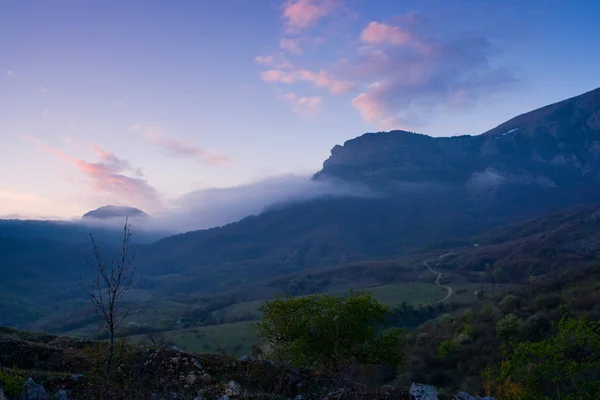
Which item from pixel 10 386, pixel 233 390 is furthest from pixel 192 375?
pixel 10 386

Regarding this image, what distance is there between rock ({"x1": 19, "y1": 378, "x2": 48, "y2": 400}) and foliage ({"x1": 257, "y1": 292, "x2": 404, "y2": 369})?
1328 cm

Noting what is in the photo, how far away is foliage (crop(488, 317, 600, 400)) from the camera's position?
15.4 m

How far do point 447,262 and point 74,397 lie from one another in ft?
499

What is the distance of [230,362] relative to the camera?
18156mm

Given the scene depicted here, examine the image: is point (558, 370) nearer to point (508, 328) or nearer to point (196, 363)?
point (196, 363)

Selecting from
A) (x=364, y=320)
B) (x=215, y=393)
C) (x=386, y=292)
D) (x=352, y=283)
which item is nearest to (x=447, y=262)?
(x=352, y=283)

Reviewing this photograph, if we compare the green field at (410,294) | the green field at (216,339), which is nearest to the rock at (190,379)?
the green field at (216,339)

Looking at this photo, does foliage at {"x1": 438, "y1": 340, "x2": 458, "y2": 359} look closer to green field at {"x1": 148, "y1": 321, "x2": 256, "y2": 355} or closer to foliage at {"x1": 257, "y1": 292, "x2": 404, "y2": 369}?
foliage at {"x1": 257, "y1": 292, "x2": 404, "y2": 369}

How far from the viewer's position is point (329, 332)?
2317cm

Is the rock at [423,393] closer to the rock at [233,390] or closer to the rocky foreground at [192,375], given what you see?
the rocky foreground at [192,375]

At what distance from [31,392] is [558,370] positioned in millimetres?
18657

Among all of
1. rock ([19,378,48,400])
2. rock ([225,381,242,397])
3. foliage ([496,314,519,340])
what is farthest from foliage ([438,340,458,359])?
rock ([19,378,48,400])

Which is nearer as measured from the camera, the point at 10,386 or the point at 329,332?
the point at 10,386

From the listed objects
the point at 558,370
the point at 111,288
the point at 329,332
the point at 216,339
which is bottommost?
the point at 216,339
